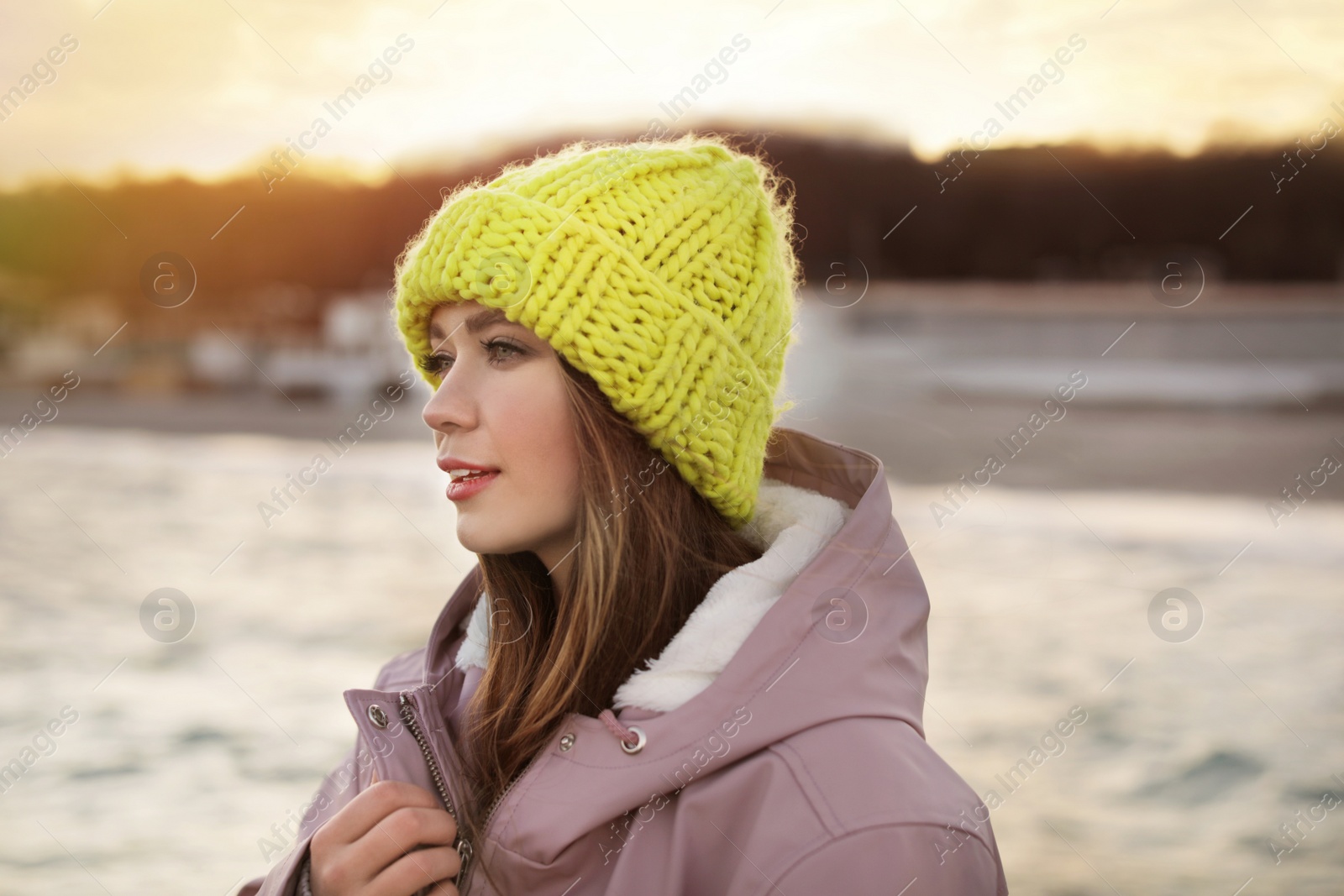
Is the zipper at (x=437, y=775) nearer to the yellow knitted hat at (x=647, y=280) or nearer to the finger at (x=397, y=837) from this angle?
the finger at (x=397, y=837)

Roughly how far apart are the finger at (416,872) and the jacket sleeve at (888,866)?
43 centimetres

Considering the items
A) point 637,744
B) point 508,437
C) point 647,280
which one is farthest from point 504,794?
point 647,280

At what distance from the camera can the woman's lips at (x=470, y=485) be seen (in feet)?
5.27

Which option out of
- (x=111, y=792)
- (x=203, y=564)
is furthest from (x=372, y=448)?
(x=111, y=792)

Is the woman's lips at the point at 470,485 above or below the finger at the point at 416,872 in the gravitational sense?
above

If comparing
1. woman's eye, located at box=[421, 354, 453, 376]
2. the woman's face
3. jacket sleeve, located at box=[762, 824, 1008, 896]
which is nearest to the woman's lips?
the woman's face

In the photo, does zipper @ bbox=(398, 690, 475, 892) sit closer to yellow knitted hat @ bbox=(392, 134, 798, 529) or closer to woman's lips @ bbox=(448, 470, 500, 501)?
woman's lips @ bbox=(448, 470, 500, 501)

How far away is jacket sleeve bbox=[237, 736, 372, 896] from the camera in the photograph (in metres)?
1.42

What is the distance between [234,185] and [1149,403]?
84.3 ft

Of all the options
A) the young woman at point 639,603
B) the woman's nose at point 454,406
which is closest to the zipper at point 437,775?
the young woman at point 639,603

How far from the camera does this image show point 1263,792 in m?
4.85

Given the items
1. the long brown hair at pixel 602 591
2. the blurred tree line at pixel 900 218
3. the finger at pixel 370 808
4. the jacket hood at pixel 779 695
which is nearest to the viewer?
the jacket hood at pixel 779 695

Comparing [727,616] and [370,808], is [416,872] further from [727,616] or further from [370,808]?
[727,616]

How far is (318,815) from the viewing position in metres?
1.80
